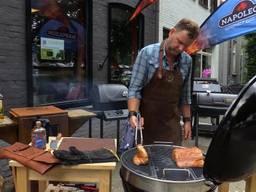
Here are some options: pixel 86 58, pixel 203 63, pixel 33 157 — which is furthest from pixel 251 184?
pixel 203 63

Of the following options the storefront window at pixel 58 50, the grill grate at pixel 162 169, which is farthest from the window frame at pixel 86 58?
the grill grate at pixel 162 169

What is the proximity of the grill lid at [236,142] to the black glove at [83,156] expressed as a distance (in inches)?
45.2

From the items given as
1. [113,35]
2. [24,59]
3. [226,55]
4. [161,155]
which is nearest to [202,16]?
[226,55]

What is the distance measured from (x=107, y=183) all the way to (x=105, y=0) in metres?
5.30

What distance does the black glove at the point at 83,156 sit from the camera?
2.43 meters

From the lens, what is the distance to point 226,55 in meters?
20.5

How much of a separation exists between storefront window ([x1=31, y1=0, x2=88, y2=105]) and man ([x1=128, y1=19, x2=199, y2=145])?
280cm

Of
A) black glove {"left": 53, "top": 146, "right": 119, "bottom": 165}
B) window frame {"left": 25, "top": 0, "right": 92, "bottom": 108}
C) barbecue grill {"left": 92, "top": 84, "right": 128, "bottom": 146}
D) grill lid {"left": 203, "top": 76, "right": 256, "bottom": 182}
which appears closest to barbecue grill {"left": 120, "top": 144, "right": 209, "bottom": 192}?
black glove {"left": 53, "top": 146, "right": 119, "bottom": 165}

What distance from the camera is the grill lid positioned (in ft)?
4.35

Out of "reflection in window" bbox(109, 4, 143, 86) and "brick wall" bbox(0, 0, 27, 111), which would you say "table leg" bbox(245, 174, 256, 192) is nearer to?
"brick wall" bbox(0, 0, 27, 111)

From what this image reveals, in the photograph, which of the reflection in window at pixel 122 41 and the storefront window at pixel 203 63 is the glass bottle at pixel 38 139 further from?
the storefront window at pixel 203 63

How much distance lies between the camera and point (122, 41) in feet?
26.6

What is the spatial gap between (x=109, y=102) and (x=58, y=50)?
53.5 inches

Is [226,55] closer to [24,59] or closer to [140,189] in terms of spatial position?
[24,59]
